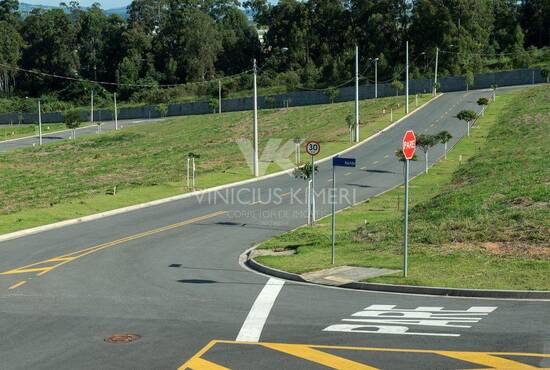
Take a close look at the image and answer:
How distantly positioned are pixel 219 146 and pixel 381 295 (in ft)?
182

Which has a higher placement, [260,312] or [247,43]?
[247,43]

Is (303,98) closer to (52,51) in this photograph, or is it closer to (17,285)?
(52,51)

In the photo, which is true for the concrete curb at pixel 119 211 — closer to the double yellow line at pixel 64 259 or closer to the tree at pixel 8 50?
the double yellow line at pixel 64 259

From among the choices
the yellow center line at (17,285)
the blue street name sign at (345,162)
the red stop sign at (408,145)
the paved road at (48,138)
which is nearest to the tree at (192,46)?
the paved road at (48,138)

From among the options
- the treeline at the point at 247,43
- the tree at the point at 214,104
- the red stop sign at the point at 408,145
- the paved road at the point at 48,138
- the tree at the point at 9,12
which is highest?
the tree at the point at 9,12

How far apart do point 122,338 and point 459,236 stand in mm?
12052

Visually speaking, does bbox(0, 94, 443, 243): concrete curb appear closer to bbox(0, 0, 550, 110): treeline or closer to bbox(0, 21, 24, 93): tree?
bbox(0, 0, 550, 110): treeline

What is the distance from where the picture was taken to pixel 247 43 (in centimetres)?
15700

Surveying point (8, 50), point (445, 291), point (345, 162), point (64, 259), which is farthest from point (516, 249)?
point (8, 50)

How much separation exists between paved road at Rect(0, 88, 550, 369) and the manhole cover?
0.13 m

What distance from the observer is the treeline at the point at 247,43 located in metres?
120

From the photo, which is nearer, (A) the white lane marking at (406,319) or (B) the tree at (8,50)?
(A) the white lane marking at (406,319)

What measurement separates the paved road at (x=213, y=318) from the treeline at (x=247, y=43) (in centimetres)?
10065

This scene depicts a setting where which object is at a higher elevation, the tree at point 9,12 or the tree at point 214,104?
the tree at point 9,12
